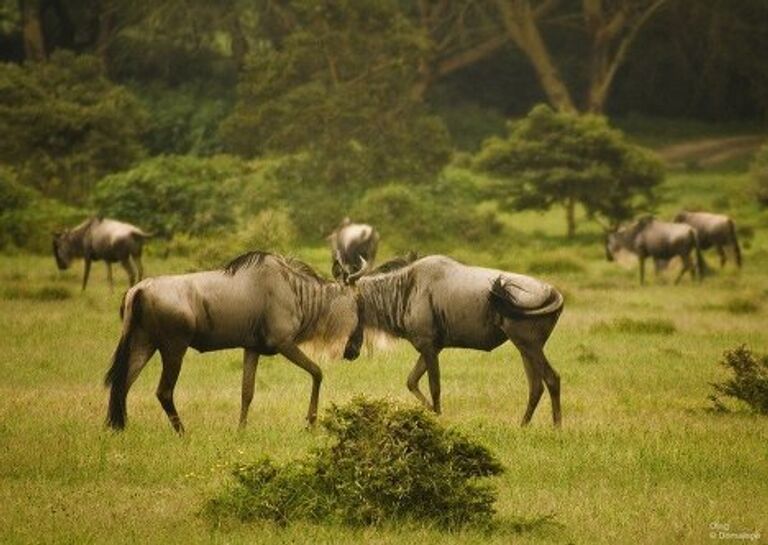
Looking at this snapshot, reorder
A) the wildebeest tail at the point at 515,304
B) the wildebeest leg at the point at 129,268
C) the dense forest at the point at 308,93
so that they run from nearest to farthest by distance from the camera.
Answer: the wildebeest tail at the point at 515,304, the wildebeest leg at the point at 129,268, the dense forest at the point at 308,93

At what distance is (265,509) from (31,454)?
2332 mm

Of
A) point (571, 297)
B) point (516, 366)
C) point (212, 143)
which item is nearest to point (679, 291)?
point (571, 297)

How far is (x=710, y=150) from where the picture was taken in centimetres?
4519

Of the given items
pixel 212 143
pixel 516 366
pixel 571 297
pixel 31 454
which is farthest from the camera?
pixel 212 143

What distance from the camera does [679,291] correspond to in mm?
24281

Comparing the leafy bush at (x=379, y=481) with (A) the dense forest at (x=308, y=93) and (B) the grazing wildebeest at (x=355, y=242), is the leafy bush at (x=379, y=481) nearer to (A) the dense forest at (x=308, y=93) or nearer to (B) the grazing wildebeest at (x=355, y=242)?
(B) the grazing wildebeest at (x=355, y=242)

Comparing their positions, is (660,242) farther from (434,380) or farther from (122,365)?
(122,365)

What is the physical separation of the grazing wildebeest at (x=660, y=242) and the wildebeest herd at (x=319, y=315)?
45.9ft

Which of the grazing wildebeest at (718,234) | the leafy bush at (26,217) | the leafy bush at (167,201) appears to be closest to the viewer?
the grazing wildebeest at (718,234)

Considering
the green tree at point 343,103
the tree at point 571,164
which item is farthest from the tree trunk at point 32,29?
the tree at point 571,164

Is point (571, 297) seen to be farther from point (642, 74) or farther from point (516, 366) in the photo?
point (642, 74)

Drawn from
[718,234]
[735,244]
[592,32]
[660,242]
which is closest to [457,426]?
[660,242]

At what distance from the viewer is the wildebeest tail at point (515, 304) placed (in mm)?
11789

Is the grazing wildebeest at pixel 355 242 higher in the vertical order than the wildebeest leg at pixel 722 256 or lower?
higher
